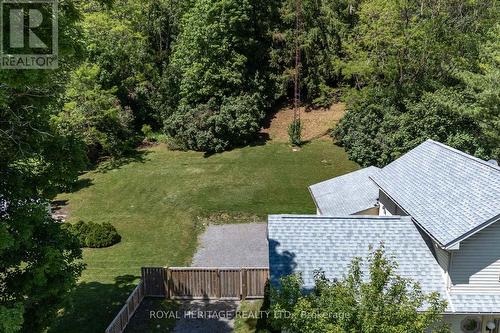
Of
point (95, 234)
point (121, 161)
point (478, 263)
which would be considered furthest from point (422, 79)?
point (121, 161)

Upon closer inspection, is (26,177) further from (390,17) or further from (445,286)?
(390,17)

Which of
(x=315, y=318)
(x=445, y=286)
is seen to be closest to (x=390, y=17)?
(x=445, y=286)

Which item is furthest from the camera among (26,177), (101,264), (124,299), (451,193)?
(101,264)

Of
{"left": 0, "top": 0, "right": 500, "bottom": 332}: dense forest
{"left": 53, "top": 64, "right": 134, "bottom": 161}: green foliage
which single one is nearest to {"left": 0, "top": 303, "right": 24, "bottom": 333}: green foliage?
{"left": 0, "top": 0, "right": 500, "bottom": 332}: dense forest

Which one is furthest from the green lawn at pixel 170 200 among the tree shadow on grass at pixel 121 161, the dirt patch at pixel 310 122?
the dirt patch at pixel 310 122

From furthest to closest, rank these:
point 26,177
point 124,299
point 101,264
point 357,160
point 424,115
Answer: point 357,160 < point 424,115 < point 101,264 < point 124,299 < point 26,177

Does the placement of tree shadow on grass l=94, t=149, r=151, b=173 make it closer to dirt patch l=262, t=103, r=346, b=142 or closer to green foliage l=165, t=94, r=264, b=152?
green foliage l=165, t=94, r=264, b=152
